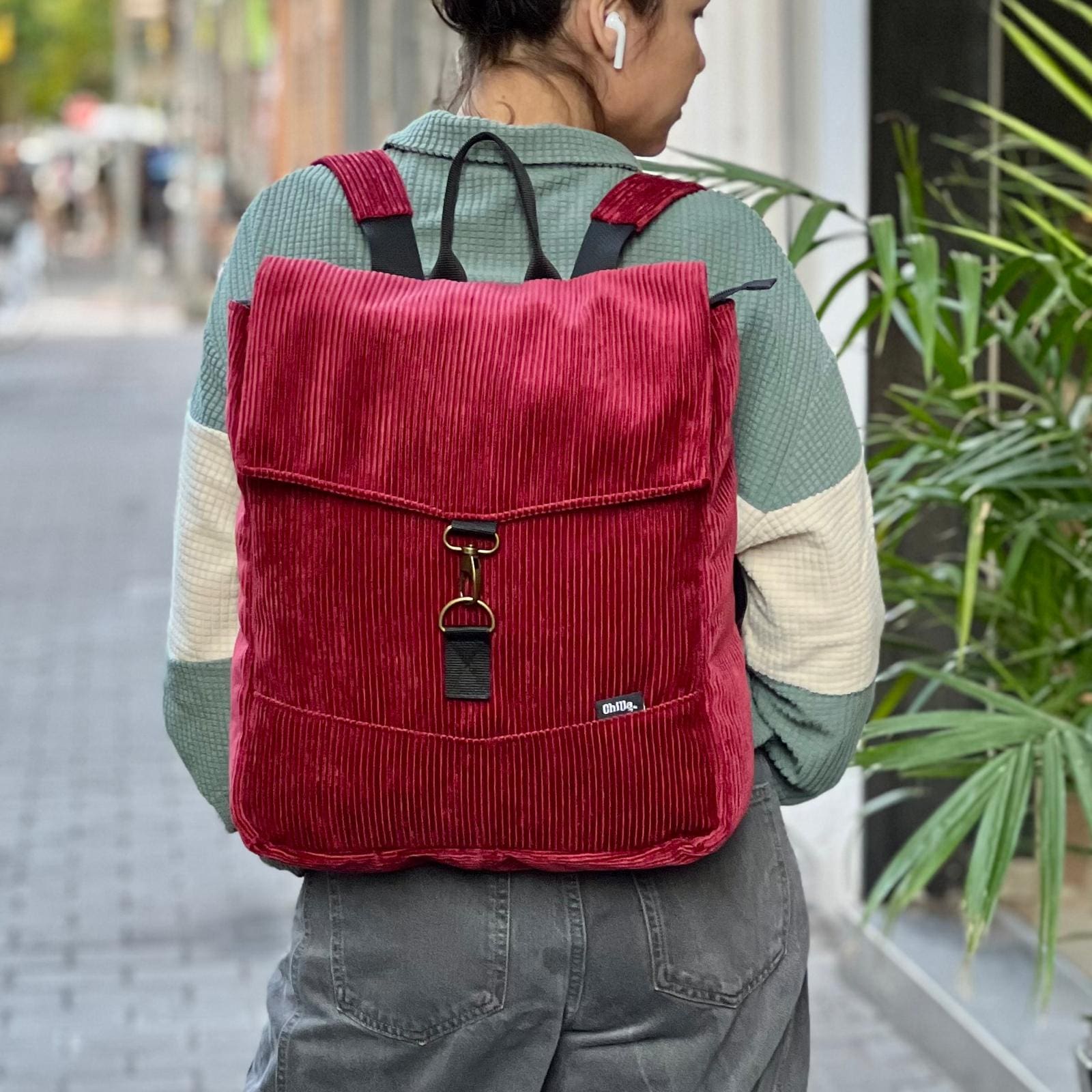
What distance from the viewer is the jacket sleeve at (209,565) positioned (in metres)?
1.70

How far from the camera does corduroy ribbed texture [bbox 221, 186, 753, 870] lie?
60.4 inches

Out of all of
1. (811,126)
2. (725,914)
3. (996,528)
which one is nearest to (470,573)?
(725,914)

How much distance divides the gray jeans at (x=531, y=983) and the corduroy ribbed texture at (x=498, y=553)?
78mm

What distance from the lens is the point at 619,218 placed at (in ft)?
5.36

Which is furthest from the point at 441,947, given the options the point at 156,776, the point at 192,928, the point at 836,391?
the point at 156,776

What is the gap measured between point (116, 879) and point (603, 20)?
3.78m

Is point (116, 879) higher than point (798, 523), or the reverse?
point (798, 523)

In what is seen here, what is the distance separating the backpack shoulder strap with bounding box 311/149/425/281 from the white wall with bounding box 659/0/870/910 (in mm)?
2247

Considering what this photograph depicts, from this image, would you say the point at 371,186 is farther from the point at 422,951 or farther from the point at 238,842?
the point at 238,842

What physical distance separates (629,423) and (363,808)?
0.38 m

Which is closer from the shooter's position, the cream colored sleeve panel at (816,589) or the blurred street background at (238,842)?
the cream colored sleeve panel at (816,589)

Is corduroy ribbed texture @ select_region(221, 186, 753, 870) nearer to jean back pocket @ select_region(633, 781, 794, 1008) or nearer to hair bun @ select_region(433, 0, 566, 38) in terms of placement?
jean back pocket @ select_region(633, 781, 794, 1008)

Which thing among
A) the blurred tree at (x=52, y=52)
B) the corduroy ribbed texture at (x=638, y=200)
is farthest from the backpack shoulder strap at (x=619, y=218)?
the blurred tree at (x=52, y=52)

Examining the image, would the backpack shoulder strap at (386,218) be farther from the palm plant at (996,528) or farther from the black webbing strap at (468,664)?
the palm plant at (996,528)
